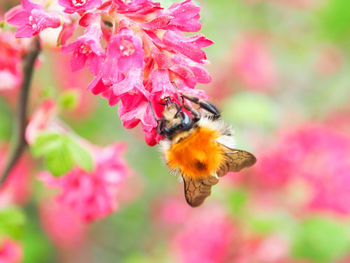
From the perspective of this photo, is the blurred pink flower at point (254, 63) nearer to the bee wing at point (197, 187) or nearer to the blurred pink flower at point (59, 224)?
the blurred pink flower at point (59, 224)

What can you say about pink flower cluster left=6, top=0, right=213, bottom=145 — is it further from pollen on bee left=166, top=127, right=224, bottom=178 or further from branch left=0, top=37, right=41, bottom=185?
branch left=0, top=37, right=41, bottom=185

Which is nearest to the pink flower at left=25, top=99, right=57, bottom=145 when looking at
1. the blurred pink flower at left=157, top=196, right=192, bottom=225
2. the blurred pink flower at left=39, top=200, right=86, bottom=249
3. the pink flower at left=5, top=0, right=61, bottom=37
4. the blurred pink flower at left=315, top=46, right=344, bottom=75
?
the pink flower at left=5, top=0, right=61, bottom=37

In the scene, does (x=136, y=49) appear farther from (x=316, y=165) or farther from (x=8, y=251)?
(x=316, y=165)

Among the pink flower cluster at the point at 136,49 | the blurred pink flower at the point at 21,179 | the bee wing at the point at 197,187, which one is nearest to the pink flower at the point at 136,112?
the pink flower cluster at the point at 136,49

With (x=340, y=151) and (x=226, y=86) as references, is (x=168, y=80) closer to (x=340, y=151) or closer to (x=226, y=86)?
(x=340, y=151)

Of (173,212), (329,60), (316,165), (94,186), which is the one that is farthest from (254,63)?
(94,186)

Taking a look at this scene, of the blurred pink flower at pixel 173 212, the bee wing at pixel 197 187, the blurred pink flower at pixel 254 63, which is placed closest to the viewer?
the bee wing at pixel 197 187

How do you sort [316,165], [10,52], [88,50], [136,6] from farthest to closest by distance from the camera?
[316,165] → [10,52] → [88,50] → [136,6]
